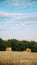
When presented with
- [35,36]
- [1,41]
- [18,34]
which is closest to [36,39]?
[35,36]

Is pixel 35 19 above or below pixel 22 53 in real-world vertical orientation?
above

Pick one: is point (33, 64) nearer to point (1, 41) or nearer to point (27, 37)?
point (27, 37)

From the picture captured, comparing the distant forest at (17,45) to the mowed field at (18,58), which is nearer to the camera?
the mowed field at (18,58)

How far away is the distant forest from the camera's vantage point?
2381mm

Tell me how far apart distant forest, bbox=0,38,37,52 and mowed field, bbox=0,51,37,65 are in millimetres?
115

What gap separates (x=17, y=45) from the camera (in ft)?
7.91

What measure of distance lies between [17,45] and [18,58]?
0.74 ft

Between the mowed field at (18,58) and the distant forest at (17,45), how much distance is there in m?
0.11

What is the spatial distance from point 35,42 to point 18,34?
0.27 metres

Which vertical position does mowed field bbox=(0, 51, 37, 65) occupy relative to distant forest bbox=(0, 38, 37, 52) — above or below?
below

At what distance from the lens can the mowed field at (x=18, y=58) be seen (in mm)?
2177

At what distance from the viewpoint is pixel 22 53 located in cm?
228

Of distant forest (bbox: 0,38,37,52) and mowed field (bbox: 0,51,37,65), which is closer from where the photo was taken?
mowed field (bbox: 0,51,37,65)

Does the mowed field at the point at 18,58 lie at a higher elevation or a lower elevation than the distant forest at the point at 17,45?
lower
